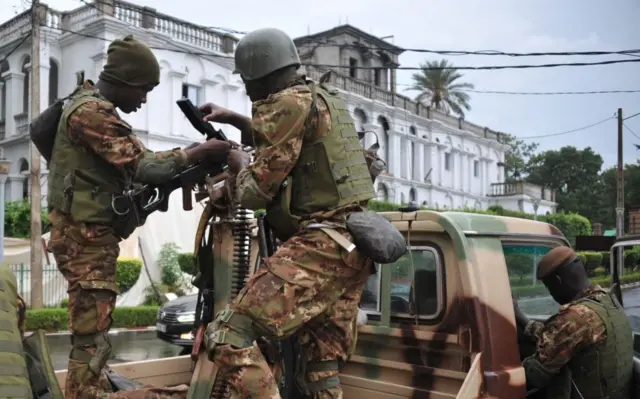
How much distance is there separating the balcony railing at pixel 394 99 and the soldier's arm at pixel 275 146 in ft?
78.8

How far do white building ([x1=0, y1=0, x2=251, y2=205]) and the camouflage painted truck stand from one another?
661 inches

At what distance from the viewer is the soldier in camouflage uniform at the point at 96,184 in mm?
3232

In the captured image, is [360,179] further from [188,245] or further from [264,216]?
[188,245]

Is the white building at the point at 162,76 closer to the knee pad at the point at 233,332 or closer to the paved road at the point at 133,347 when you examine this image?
the paved road at the point at 133,347

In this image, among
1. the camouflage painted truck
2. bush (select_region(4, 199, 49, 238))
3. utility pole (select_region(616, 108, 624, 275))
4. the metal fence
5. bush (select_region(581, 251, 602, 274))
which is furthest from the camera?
utility pole (select_region(616, 108, 624, 275))

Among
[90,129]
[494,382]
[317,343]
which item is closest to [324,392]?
[317,343]

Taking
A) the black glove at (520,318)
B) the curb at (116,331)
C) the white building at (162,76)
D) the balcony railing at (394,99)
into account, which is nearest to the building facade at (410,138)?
the balcony railing at (394,99)

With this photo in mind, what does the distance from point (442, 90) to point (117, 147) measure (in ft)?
142

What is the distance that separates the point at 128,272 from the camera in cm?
1576

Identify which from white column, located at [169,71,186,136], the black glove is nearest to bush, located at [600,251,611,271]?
the black glove

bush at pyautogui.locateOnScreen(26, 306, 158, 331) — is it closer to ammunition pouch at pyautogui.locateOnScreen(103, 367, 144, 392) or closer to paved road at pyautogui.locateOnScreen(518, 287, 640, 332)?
ammunition pouch at pyautogui.locateOnScreen(103, 367, 144, 392)

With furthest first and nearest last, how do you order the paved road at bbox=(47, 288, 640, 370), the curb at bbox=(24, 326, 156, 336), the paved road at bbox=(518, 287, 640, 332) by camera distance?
the curb at bbox=(24, 326, 156, 336) < the paved road at bbox=(47, 288, 640, 370) < the paved road at bbox=(518, 287, 640, 332)

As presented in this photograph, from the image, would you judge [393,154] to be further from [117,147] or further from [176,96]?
[117,147]

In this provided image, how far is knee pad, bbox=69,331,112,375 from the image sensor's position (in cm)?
322
